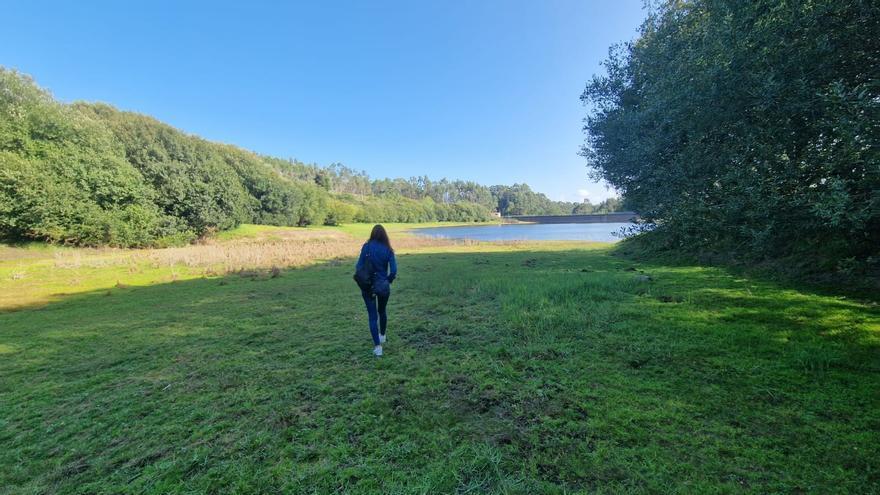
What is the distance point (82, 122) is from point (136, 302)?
99.2ft

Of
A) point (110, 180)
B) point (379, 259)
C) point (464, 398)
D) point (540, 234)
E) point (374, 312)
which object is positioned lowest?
point (464, 398)

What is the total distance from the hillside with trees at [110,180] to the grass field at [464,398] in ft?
68.6

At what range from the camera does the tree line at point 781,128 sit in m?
3.46

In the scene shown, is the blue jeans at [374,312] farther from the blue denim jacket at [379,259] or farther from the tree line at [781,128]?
the tree line at [781,128]

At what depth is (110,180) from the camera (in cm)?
2433

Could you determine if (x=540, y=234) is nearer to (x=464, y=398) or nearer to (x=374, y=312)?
(x=374, y=312)

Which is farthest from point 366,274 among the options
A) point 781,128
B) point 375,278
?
point 781,128

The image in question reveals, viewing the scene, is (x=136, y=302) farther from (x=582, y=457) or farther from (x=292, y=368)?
(x=582, y=457)

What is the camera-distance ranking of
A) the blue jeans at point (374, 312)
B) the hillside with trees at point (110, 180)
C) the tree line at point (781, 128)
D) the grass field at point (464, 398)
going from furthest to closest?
the hillside with trees at point (110, 180)
the blue jeans at point (374, 312)
the tree line at point (781, 128)
the grass field at point (464, 398)

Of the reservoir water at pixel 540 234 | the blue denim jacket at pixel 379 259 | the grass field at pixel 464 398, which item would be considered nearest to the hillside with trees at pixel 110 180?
the grass field at pixel 464 398

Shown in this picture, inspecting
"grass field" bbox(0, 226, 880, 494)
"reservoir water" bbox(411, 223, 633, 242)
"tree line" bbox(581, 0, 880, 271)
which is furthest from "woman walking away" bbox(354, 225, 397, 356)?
"reservoir water" bbox(411, 223, 633, 242)

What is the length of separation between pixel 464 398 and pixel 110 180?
110ft

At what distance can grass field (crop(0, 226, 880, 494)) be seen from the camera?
2564 mm

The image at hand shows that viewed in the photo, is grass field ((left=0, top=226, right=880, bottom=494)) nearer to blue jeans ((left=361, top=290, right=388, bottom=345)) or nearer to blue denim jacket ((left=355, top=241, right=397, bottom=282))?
blue jeans ((left=361, top=290, right=388, bottom=345))
